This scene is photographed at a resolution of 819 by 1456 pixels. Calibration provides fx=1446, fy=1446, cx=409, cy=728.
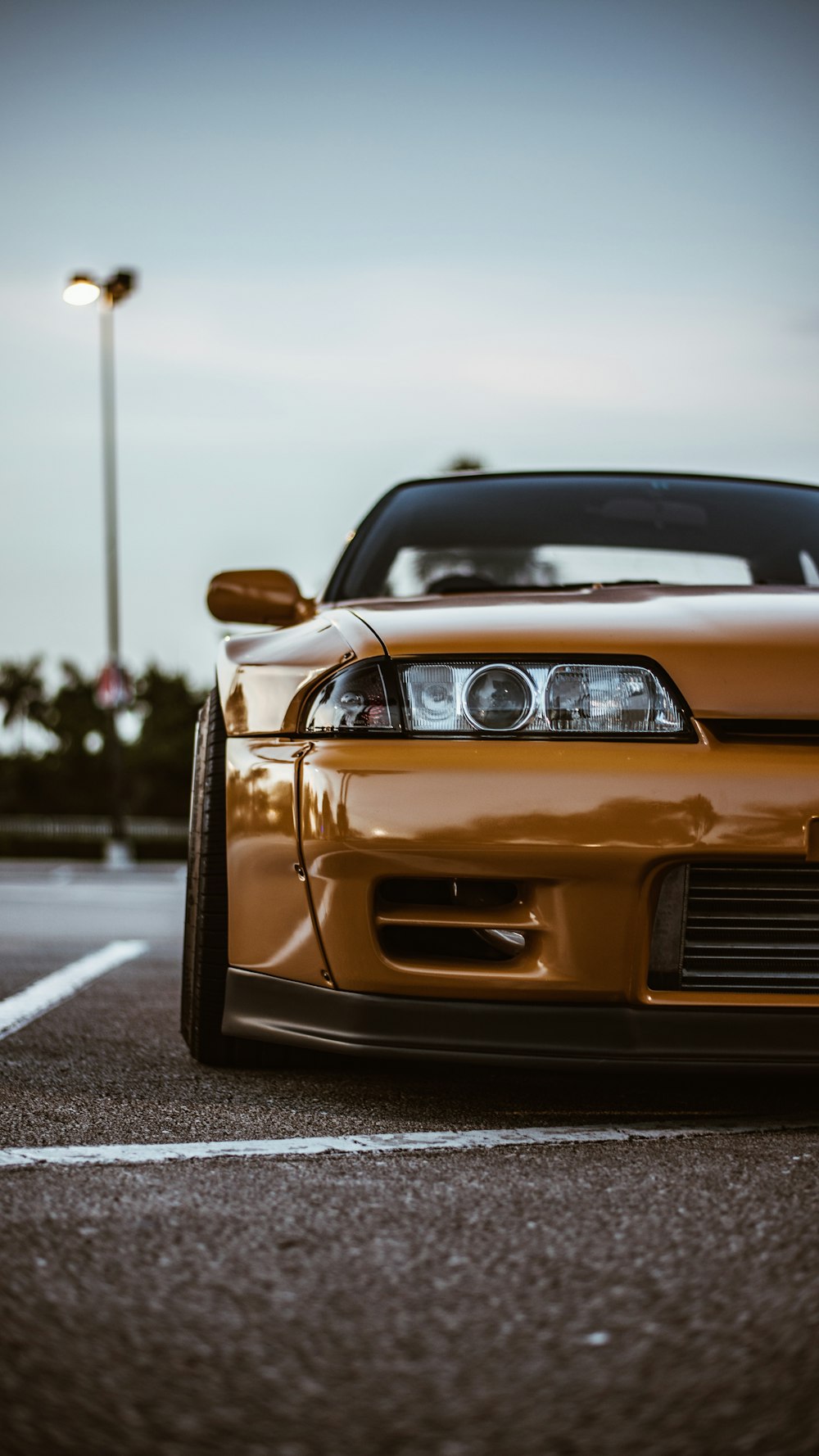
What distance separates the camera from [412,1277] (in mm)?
1523

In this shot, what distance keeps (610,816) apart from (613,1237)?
0.67 meters

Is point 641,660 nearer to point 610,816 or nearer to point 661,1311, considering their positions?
point 610,816

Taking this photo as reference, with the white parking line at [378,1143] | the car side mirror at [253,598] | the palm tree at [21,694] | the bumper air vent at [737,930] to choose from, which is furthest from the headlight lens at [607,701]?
the palm tree at [21,694]

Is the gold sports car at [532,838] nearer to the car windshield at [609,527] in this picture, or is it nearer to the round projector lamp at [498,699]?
the round projector lamp at [498,699]

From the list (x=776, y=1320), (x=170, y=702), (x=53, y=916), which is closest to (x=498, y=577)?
(x=776, y=1320)

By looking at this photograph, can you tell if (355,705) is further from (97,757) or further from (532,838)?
(97,757)

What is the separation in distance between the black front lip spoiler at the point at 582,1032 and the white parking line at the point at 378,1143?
0.39 feet

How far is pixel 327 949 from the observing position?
2.30 metres

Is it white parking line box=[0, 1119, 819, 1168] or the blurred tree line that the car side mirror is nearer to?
white parking line box=[0, 1119, 819, 1168]

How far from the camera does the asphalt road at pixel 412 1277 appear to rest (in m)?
1.17

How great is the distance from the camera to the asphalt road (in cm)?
117

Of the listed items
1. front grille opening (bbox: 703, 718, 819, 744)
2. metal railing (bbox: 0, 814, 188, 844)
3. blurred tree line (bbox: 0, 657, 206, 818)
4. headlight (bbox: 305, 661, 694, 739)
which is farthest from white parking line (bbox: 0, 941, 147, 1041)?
blurred tree line (bbox: 0, 657, 206, 818)

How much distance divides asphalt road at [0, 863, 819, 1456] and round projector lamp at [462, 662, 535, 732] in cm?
63

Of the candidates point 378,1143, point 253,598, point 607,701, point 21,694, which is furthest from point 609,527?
point 21,694
